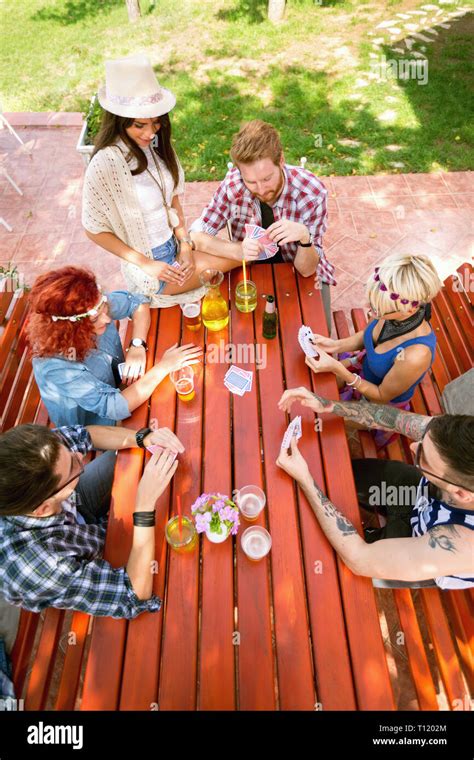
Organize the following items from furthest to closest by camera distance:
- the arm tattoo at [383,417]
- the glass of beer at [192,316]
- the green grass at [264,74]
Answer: the green grass at [264,74] < the glass of beer at [192,316] < the arm tattoo at [383,417]

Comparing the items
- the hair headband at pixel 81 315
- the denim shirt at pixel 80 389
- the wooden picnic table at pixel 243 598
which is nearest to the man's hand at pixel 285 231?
the wooden picnic table at pixel 243 598

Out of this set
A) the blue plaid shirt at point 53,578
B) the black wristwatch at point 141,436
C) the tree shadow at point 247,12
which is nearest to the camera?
the blue plaid shirt at point 53,578

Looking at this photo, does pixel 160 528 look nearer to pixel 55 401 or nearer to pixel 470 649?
pixel 55 401

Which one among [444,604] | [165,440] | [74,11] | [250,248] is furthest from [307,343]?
[74,11]

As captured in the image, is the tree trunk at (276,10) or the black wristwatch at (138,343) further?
the tree trunk at (276,10)

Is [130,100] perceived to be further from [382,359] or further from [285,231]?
[382,359]

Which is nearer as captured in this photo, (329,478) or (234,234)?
(329,478)

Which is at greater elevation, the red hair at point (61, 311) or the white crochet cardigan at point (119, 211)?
the white crochet cardigan at point (119, 211)

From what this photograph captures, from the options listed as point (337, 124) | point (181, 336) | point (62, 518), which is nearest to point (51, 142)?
point (337, 124)

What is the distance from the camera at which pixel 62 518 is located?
2.25 meters

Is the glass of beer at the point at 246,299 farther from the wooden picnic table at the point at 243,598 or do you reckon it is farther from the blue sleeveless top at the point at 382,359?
the blue sleeveless top at the point at 382,359

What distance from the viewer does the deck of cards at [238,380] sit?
270cm

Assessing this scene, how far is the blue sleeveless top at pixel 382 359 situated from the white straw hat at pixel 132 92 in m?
2.01
